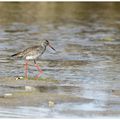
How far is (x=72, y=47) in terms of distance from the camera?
64.4 ft

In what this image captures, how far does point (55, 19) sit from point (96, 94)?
15168 mm

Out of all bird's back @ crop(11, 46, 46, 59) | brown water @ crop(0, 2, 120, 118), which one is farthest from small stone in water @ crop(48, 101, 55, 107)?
bird's back @ crop(11, 46, 46, 59)

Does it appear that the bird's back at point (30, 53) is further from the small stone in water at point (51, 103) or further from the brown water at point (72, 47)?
the small stone in water at point (51, 103)

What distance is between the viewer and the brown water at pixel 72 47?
11414 mm

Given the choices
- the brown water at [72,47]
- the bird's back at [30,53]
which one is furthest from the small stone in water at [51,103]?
the bird's back at [30,53]

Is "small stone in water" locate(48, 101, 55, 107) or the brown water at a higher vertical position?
the brown water

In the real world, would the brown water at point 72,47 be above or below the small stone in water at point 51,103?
above

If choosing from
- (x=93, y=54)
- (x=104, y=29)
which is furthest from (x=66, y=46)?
(x=104, y=29)

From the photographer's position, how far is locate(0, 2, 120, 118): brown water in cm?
1141

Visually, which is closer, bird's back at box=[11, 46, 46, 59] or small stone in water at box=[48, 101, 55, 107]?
small stone in water at box=[48, 101, 55, 107]

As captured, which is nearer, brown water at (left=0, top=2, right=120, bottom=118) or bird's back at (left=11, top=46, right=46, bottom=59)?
brown water at (left=0, top=2, right=120, bottom=118)

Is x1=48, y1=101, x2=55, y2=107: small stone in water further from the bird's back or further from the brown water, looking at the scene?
the bird's back

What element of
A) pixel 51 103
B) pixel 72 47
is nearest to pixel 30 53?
pixel 51 103

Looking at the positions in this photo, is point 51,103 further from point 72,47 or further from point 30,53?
point 72,47
